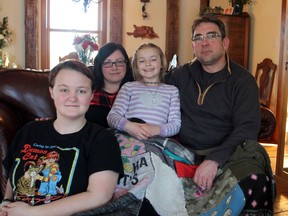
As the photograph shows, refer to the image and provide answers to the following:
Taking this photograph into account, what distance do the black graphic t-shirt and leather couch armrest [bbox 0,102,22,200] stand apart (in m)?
0.36

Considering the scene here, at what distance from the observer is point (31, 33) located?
547 centimetres

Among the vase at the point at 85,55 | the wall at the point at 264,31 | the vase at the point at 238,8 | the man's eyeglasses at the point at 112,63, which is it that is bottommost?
the man's eyeglasses at the point at 112,63

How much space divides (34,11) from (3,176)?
4408 millimetres

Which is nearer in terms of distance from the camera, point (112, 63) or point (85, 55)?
point (112, 63)

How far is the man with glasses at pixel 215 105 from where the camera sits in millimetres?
1567

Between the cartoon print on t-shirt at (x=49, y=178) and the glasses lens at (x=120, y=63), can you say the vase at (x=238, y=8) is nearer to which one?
the glasses lens at (x=120, y=63)

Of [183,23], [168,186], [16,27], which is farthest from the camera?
[183,23]

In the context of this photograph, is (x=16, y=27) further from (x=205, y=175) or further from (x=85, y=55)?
(x=205, y=175)

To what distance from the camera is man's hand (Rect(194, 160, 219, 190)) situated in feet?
4.85

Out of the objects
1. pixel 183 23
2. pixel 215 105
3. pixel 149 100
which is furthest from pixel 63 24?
pixel 215 105

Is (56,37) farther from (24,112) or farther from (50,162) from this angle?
(50,162)

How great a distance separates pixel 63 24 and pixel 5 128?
450 cm

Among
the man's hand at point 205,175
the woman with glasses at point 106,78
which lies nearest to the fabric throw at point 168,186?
the man's hand at point 205,175

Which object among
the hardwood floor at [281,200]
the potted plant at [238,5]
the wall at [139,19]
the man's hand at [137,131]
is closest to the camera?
the man's hand at [137,131]
